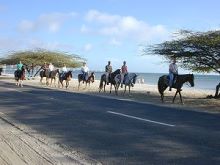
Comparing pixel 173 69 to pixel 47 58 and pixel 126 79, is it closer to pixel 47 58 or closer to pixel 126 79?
pixel 126 79

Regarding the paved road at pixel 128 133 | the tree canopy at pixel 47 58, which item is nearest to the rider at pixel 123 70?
the paved road at pixel 128 133

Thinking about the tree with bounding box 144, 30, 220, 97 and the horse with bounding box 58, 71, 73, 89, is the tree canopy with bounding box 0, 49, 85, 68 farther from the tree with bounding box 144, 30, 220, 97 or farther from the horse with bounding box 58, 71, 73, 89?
the tree with bounding box 144, 30, 220, 97

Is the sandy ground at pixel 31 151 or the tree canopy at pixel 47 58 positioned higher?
the tree canopy at pixel 47 58

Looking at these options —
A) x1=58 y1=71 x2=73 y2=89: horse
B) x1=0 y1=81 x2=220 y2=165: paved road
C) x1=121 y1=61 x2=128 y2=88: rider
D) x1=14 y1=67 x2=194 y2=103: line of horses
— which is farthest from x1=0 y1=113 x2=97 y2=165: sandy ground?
x1=58 y1=71 x2=73 y2=89: horse

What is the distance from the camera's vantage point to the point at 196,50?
3038 centimetres

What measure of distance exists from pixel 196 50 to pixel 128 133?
→ 1789cm

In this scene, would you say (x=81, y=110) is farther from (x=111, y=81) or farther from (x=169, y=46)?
(x=111, y=81)

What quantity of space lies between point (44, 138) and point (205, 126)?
5.41 m

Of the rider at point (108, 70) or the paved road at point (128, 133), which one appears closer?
the paved road at point (128, 133)

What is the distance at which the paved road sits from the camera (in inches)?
409

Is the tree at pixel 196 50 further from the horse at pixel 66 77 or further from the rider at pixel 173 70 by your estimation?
the horse at pixel 66 77

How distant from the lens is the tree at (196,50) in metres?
29.1

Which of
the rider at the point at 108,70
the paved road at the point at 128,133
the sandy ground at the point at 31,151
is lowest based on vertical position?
the sandy ground at the point at 31,151

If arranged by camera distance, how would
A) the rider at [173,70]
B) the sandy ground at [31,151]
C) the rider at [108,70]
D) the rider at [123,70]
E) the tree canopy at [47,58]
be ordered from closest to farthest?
1. the sandy ground at [31,151]
2. the rider at [173,70]
3. the rider at [123,70]
4. the rider at [108,70]
5. the tree canopy at [47,58]
